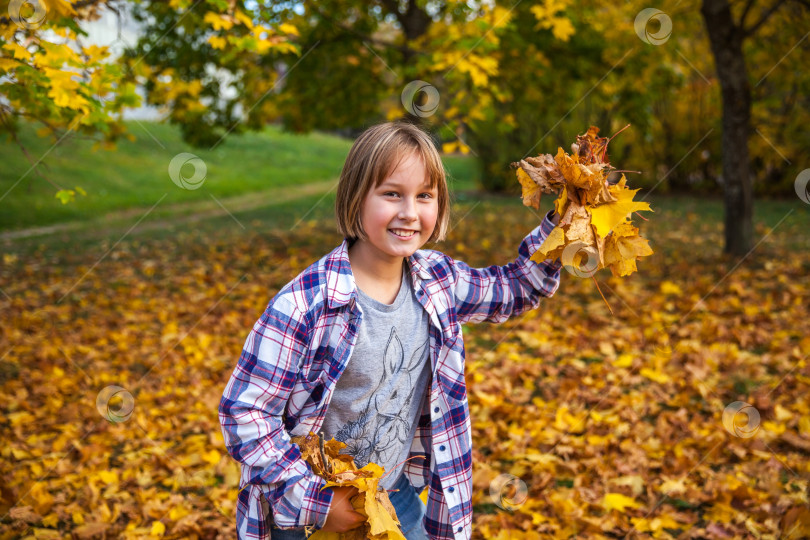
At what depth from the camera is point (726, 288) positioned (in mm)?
5516

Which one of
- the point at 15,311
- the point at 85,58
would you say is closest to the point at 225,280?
the point at 15,311

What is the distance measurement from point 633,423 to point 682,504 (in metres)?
0.69

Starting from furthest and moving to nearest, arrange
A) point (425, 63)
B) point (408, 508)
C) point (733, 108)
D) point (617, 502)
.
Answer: point (733, 108) → point (425, 63) → point (617, 502) → point (408, 508)

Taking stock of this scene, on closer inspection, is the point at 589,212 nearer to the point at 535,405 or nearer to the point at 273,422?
the point at 273,422

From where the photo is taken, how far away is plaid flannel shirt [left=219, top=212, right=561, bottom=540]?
1.45 meters

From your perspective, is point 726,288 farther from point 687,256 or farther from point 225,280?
point 225,280

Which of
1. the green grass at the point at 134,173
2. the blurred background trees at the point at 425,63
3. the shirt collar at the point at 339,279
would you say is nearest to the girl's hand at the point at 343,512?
the shirt collar at the point at 339,279

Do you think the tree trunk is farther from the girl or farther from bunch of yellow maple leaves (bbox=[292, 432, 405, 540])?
bunch of yellow maple leaves (bbox=[292, 432, 405, 540])

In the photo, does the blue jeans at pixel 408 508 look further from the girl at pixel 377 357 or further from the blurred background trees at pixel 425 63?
the blurred background trees at pixel 425 63

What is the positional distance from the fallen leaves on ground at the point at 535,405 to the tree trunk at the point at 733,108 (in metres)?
0.47

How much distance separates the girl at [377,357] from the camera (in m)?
1.46

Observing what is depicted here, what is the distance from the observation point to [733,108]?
6035 mm

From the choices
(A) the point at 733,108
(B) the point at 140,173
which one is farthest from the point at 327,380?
(B) the point at 140,173

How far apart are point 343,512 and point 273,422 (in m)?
0.25
